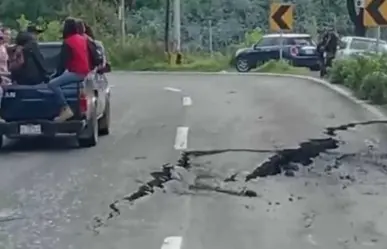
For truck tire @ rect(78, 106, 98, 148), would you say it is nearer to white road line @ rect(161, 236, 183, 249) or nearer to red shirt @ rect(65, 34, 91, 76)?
red shirt @ rect(65, 34, 91, 76)

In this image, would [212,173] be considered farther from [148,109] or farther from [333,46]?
[333,46]

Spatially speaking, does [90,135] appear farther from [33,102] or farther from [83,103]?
[33,102]

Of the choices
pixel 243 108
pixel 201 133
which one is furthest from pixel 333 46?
pixel 201 133

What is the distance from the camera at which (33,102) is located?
15414 mm

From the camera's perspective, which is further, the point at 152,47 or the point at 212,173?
the point at 152,47

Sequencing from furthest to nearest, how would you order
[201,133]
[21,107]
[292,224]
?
1. [201,133]
2. [21,107]
3. [292,224]

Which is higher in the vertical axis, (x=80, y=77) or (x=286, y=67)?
(x=80, y=77)

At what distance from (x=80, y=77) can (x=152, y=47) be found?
3160cm

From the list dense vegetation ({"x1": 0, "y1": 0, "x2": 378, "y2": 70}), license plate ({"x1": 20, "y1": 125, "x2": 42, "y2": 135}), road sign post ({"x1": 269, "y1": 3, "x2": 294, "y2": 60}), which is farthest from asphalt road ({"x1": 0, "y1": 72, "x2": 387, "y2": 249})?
dense vegetation ({"x1": 0, "y1": 0, "x2": 378, "y2": 70})

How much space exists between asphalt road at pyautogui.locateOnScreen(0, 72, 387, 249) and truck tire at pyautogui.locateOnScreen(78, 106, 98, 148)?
200 mm

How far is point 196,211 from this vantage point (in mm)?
10477

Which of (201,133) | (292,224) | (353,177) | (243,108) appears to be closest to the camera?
(292,224)

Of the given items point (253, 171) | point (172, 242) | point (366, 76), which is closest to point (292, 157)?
point (253, 171)

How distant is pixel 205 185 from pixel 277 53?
3190cm
